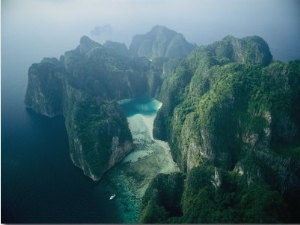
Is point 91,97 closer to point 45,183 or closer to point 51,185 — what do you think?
point 45,183

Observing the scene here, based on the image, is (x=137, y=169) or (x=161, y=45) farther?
(x=161, y=45)

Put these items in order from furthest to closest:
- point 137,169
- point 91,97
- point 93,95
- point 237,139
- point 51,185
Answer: point 93,95 < point 91,97 < point 137,169 < point 51,185 < point 237,139

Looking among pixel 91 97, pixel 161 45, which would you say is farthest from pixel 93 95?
pixel 161 45

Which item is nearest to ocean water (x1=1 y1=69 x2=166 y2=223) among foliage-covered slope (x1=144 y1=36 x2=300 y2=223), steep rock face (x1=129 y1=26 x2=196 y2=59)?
foliage-covered slope (x1=144 y1=36 x2=300 y2=223)

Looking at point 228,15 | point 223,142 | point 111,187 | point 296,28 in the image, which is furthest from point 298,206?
point 228,15

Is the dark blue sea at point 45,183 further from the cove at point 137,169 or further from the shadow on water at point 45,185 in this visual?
the cove at point 137,169

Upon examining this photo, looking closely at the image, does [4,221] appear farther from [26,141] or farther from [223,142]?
[223,142]

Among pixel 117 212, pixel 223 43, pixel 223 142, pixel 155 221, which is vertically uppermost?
pixel 223 43
